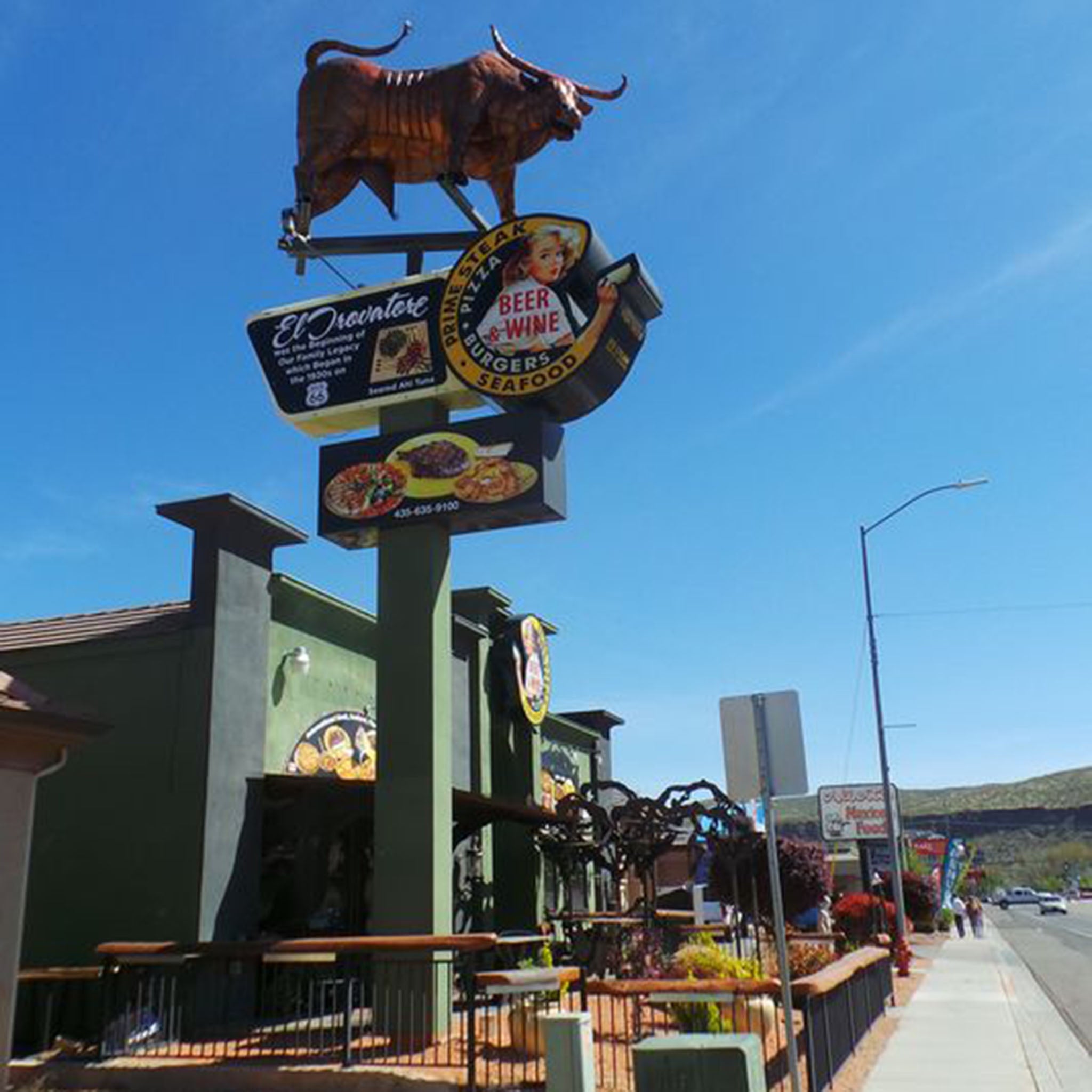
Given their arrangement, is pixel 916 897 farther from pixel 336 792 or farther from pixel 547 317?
pixel 547 317

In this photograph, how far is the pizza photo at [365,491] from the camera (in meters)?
14.1

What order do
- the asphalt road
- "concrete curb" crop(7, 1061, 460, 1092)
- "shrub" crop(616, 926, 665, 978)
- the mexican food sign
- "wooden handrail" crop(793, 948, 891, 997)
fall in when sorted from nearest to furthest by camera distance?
"wooden handrail" crop(793, 948, 891, 997) → "concrete curb" crop(7, 1061, 460, 1092) → "shrub" crop(616, 926, 665, 978) → the asphalt road → the mexican food sign

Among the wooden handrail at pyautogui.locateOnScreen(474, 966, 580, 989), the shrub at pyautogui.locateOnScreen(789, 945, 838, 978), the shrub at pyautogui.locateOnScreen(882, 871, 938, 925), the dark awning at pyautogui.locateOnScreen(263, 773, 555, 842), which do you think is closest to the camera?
the wooden handrail at pyautogui.locateOnScreen(474, 966, 580, 989)

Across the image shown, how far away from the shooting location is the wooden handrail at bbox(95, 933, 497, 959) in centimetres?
1091

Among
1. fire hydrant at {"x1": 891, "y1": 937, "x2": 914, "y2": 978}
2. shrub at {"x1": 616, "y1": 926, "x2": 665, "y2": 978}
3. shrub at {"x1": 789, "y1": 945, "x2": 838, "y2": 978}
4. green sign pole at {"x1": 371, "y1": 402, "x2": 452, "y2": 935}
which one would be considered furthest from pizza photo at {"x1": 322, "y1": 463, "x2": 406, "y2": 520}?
fire hydrant at {"x1": 891, "y1": 937, "x2": 914, "y2": 978}

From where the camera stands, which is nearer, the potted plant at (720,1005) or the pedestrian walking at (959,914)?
the potted plant at (720,1005)

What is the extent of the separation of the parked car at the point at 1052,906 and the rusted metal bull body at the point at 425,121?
68.5m

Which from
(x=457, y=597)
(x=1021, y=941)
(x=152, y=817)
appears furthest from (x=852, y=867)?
(x=152, y=817)

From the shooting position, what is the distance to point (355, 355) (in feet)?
49.5

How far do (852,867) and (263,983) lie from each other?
5248 centimetres

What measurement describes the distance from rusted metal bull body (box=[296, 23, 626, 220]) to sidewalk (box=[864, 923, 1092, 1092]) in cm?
1220

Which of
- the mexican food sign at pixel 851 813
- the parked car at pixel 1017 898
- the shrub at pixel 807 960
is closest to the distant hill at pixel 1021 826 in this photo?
the parked car at pixel 1017 898

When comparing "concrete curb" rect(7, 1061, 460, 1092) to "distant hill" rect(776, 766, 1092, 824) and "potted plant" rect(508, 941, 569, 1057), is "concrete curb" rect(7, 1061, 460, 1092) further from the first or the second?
"distant hill" rect(776, 766, 1092, 824)

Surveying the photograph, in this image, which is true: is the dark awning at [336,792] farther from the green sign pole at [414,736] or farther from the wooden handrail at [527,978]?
the wooden handrail at [527,978]
